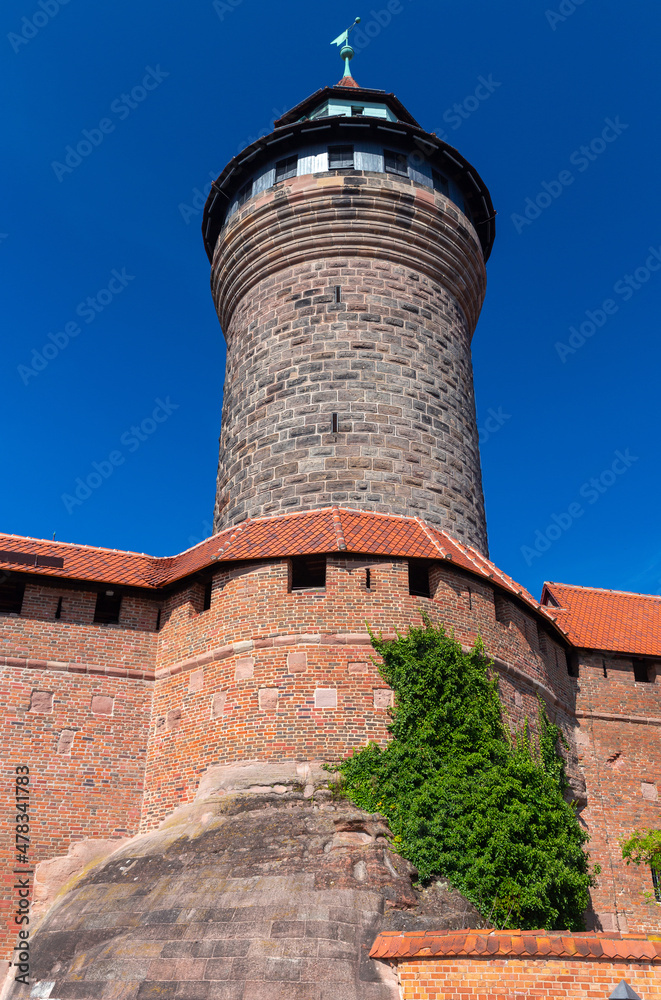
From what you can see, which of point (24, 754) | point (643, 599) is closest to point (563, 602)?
point (643, 599)

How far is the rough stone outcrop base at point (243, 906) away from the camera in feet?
24.6

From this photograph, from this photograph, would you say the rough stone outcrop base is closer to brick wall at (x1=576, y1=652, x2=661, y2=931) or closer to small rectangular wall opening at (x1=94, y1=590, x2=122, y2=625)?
small rectangular wall opening at (x1=94, y1=590, x2=122, y2=625)

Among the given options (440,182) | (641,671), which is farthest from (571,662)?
(440,182)

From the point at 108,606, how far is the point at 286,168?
901 cm

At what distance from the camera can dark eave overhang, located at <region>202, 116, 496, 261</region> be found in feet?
51.7

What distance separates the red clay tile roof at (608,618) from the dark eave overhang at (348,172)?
7.66 meters

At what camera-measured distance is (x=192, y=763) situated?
1098cm

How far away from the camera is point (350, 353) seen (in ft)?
46.8

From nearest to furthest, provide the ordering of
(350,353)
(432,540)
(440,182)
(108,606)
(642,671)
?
(432,540)
(108,606)
(350,353)
(642,671)
(440,182)

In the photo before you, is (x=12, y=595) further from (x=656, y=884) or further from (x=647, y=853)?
(x=656, y=884)

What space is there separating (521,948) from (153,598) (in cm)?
783

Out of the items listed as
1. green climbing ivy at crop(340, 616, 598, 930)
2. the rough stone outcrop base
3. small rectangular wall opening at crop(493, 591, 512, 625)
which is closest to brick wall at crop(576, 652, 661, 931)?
small rectangular wall opening at crop(493, 591, 512, 625)

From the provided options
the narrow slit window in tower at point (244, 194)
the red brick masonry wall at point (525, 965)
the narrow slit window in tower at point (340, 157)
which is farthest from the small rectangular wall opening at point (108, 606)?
the narrow slit window in tower at point (340, 157)

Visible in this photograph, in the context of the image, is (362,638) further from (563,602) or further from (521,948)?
(563,602)
